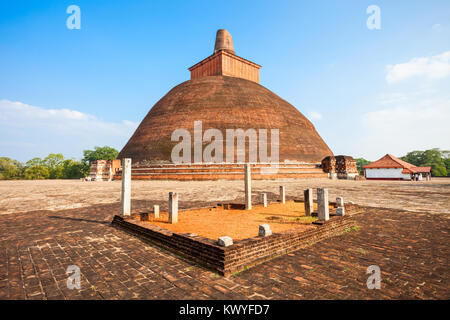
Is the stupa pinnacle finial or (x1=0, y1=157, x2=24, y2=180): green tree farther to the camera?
(x1=0, y1=157, x2=24, y2=180): green tree

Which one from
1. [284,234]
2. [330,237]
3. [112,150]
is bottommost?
[330,237]

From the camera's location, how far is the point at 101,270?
3.22 meters

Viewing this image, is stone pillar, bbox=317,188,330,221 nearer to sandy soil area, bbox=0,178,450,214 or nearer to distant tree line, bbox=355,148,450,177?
sandy soil area, bbox=0,178,450,214

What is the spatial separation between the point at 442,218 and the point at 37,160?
6839 cm

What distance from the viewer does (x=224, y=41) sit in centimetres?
4288

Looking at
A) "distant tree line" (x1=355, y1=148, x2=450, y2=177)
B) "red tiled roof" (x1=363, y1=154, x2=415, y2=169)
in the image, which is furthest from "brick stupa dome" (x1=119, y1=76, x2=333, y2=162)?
"distant tree line" (x1=355, y1=148, x2=450, y2=177)

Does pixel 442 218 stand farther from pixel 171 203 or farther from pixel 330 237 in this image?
pixel 171 203

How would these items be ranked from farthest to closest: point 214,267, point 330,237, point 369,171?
point 369,171 < point 330,237 < point 214,267

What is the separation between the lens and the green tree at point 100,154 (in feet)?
165

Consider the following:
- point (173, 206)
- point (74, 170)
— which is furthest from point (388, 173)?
point (74, 170)

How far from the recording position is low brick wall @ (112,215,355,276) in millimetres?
3234

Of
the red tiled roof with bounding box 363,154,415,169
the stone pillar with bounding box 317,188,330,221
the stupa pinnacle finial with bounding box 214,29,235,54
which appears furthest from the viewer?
the stupa pinnacle finial with bounding box 214,29,235,54

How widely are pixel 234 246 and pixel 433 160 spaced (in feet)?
257
